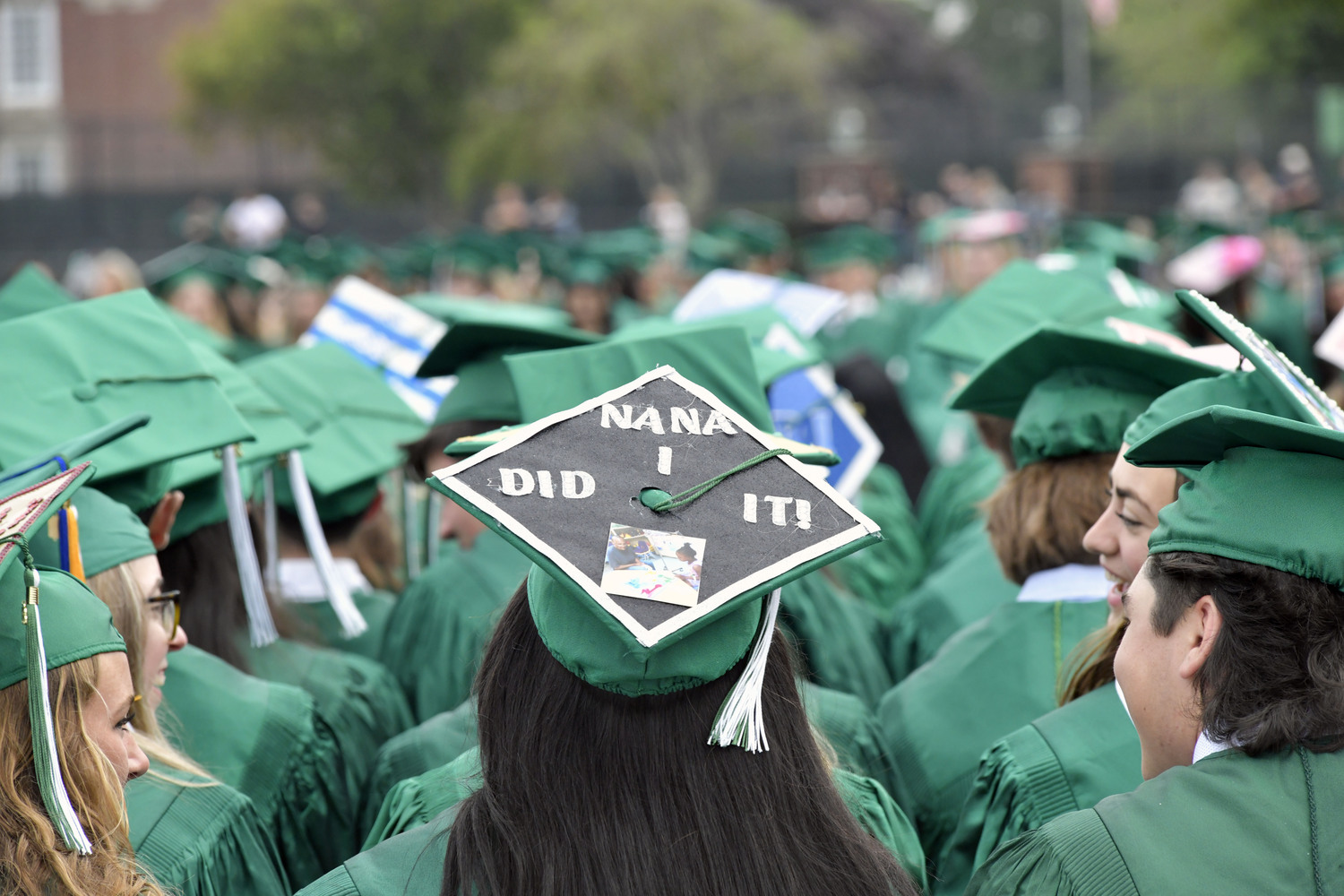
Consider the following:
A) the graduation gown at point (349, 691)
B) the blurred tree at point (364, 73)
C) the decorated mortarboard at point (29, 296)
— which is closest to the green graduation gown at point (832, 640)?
the graduation gown at point (349, 691)

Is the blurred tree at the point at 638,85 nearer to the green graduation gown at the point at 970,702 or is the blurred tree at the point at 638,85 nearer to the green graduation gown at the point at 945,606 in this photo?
the green graduation gown at the point at 945,606

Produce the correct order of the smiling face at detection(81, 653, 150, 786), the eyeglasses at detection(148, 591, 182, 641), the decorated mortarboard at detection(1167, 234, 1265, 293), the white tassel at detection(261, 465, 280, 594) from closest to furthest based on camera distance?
the smiling face at detection(81, 653, 150, 786) → the eyeglasses at detection(148, 591, 182, 641) → the white tassel at detection(261, 465, 280, 594) → the decorated mortarboard at detection(1167, 234, 1265, 293)

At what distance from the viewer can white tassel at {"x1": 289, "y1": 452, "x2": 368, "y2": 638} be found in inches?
133

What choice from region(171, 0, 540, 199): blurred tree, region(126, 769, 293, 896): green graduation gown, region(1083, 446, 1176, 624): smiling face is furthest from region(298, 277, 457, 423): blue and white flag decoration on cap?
region(171, 0, 540, 199): blurred tree

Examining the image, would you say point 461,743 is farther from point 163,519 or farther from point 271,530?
point 271,530

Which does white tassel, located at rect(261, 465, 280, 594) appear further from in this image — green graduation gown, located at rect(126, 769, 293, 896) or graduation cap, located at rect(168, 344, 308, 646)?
green graduation gown, located at rect(126, 769, 293, 896)

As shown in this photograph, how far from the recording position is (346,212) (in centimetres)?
3023

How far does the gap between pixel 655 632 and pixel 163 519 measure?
1.66 metres

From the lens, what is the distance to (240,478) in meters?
3.25

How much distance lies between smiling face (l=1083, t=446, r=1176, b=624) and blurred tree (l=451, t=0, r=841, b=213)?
21.7m

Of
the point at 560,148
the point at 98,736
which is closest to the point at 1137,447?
the point at 98,736

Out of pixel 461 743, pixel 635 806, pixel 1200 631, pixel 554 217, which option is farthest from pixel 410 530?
pixel 554 217

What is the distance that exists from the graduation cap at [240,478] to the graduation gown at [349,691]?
5.2 inches

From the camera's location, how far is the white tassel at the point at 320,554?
3.38m
